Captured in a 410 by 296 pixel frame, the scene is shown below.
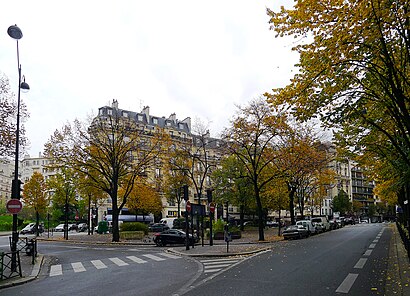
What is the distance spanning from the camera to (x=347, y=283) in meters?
11.1

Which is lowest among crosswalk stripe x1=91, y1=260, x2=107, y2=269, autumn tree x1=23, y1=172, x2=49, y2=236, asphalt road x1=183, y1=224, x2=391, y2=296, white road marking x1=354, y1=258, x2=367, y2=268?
crosswalk stripe x1=91, y1=260, x2=107, y2=269

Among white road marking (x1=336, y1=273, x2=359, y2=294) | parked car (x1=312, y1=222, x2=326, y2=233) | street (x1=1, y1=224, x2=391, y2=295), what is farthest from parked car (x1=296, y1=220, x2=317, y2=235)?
white road marking (x1=336, y1=273, x2=359, y2=294)

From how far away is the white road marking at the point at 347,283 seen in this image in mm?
10109

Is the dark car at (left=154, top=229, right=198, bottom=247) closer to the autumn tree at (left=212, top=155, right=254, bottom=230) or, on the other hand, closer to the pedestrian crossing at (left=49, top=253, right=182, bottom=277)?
the pedestrian crossing at (left=49, top=253, right=182, bottom=277)

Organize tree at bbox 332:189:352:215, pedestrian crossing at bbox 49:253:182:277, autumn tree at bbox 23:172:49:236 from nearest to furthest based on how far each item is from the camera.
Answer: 1. pedestrian crossing at bbox 49:253:182:277
2. autumn tree at bbox 23:172:49:236
3. tree at bbox 332:189:352:215

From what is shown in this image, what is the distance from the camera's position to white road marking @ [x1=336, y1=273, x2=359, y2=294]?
10.1 metres

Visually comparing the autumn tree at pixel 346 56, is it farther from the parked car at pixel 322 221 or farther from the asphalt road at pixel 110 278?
the parked car at pixel 322 221

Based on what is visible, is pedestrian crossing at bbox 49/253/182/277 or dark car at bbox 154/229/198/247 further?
dark car at bbox 154/229/198/247

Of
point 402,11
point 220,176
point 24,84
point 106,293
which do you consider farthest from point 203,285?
point 220,176

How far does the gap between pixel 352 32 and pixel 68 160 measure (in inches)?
1086

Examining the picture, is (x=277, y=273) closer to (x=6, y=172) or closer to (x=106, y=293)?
(x=106, y=293)

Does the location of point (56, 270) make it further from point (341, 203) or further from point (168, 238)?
point (341, 203)

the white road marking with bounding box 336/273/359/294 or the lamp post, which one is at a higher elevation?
the lamp post

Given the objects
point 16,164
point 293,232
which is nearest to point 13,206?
point 16,164
